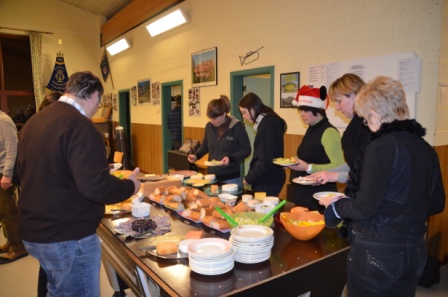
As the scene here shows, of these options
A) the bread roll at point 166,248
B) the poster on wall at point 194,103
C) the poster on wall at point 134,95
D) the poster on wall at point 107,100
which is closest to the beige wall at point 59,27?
the poster on wall at point 107,100

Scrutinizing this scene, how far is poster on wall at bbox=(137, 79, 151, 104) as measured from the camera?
773 centimetres

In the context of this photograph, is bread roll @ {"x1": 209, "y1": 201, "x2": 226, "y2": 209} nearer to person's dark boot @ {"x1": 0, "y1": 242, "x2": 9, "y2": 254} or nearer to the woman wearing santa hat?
the woman wearing santa hat

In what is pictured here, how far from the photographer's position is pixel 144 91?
793 cm

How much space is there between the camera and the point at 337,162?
231cm

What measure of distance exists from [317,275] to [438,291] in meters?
Answer: 2.01

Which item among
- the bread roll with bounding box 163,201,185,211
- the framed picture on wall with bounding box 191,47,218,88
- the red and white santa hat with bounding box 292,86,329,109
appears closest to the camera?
the bread roll with bounding box 163,201,185,211

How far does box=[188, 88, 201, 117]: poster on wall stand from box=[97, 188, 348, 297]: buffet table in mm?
4138

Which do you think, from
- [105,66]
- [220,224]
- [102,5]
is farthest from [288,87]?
[105,66]

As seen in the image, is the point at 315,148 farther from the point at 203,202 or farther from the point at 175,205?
the point at 175,205

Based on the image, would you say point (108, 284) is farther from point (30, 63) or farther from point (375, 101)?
point (30, 63)

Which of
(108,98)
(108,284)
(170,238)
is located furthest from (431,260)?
(108,98)

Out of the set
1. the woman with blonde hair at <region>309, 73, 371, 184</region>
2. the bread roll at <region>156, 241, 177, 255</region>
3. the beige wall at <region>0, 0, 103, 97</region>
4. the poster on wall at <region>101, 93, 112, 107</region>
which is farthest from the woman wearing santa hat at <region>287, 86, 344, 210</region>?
the beige wall at <region>0, 0, 103, 97</region>

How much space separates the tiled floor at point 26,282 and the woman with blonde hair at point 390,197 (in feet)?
5.89

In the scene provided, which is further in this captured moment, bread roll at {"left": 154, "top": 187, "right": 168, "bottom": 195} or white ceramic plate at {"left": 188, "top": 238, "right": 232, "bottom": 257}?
bread roll at {"left": 154, "top": 187, "right": 168, "bottom": 195}
